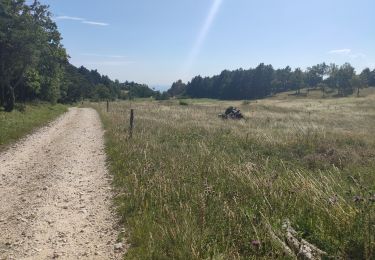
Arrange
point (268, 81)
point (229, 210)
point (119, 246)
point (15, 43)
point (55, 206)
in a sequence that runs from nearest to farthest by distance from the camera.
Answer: point (119, 246) → point (229, 210) → point (55, 206) → point (15, 43) → point (268, 81)


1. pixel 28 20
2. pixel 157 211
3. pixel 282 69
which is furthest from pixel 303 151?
pixel 282 69

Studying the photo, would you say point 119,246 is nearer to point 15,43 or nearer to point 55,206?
point 55,206

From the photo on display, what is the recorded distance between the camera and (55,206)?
826 cm

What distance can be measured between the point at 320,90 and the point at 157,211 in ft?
454

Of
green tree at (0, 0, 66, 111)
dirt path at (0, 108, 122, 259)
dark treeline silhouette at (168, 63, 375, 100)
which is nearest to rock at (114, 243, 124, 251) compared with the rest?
dirt path at (0, 108, 122, 259)

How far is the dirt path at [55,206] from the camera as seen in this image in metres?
6.23

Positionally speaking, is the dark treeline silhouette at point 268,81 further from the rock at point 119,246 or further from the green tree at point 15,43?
the rock at point 119,246

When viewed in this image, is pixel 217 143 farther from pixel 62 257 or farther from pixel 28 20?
pixel 28 20

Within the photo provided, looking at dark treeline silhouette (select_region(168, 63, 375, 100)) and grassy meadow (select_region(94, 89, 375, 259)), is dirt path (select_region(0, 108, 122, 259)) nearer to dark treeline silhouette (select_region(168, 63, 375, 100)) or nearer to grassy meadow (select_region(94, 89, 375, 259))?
grassy meadow (select_region(94, 89, 375, 259))

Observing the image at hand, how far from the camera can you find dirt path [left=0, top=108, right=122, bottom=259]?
6226 millimetres

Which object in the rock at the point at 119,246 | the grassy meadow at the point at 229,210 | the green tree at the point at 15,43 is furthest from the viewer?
the green tree at the point at 15,43

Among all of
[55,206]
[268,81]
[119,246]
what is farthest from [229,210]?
[268,81]

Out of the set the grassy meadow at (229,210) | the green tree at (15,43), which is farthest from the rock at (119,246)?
the green tree at (15,43)

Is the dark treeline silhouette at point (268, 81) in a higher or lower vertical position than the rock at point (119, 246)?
higher
